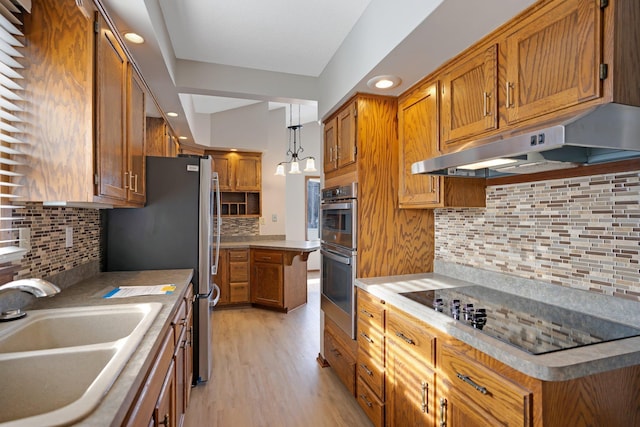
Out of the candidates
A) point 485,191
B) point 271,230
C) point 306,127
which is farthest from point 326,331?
point 306,127

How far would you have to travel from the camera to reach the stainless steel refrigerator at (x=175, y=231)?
8.11 feet

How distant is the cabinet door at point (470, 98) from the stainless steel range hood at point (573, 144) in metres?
0.15

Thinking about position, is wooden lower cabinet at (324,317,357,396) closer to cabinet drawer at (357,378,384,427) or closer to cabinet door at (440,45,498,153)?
cabinet drawer at (357,378,384,427)

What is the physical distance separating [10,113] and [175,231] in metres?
1.27

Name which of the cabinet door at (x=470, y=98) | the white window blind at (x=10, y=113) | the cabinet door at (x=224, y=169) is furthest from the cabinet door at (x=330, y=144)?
the cabinet door at (x=224, y=169)

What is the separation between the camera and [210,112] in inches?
189

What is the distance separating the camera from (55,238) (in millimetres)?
1807

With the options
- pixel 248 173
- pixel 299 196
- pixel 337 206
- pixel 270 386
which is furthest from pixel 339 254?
pixel 299 196

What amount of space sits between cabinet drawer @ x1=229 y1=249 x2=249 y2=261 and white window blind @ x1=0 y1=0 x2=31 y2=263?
3028 millimetres

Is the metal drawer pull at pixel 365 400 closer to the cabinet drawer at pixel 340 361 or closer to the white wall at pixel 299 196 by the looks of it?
the cabinet drawer at pixel 340 361

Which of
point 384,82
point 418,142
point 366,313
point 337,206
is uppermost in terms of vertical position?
point 384,82

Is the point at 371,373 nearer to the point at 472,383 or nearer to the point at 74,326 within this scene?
the point at 472,383

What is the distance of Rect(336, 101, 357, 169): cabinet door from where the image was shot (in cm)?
237

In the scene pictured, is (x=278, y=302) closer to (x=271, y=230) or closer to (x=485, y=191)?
(x=271, y=230)
